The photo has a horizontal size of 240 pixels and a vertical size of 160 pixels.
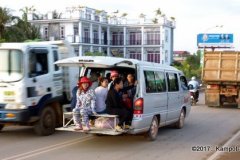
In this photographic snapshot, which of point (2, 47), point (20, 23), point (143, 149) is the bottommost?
point (143, 149)

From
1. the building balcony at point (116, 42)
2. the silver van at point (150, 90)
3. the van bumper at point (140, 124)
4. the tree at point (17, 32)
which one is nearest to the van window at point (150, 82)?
the silver van at point (150, 90)

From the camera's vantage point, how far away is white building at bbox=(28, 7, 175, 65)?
6819 cm

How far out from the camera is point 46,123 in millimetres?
11641

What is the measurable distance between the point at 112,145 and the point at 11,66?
3.11 m

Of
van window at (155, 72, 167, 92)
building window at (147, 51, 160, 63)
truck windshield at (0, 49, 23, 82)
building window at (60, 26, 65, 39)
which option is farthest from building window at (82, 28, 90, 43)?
truck windshield at (0, 49, 23, 82)

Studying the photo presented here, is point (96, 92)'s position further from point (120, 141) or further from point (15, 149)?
point (15, 149)

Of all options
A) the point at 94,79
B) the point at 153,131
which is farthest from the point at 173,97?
the point at 94,79

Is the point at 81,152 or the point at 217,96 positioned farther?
the point at 217,96

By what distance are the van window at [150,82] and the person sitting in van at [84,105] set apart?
51.3 inches

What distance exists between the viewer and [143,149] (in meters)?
9.96

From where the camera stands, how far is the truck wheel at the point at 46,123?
1142cm

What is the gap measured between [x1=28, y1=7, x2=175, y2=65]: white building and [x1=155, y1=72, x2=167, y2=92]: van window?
55988 millimetres

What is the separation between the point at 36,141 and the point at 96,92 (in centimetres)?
189

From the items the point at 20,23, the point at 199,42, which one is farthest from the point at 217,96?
the point at 199,42
